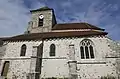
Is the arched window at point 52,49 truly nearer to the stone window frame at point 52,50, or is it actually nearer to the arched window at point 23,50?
the stone window frame at point 52,50

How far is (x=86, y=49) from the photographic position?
1834 cm

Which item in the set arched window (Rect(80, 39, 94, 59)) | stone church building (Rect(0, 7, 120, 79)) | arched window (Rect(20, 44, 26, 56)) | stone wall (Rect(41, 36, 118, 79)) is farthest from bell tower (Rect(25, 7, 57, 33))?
arched window (Rect(80, 39, 94, 59))

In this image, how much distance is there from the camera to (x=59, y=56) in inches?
720

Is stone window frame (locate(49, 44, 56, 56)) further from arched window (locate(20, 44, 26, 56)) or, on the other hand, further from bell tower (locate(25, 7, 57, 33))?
bell tower (locate(25, 7, 57, 33))

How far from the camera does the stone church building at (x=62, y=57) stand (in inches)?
658

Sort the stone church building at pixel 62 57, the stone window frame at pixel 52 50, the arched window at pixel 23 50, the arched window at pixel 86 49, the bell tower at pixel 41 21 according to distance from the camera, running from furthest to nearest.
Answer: the bell tower at pixel 41 21 → the arched window at pixel 23 50 → the stone window frame at pixel 52 50 → the arched window at pixel 86 49 → the stone church building at pixel 62 57

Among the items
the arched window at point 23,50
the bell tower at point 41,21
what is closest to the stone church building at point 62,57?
the arched window at point 23,50

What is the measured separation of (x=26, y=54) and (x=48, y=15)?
1028cm

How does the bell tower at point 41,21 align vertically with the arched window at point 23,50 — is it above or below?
above

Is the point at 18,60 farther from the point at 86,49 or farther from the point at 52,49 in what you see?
the point at 86,49

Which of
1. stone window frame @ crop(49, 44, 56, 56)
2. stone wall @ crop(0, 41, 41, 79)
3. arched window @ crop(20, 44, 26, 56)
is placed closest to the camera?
stone wall @ crop(0, 41, 41, 79)

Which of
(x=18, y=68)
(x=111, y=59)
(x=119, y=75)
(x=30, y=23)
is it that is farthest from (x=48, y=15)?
(x=119, y=75)

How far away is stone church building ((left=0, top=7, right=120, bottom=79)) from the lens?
658 inches

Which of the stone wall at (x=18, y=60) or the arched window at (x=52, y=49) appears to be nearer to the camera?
the stone wall at (x=18, y=60)
